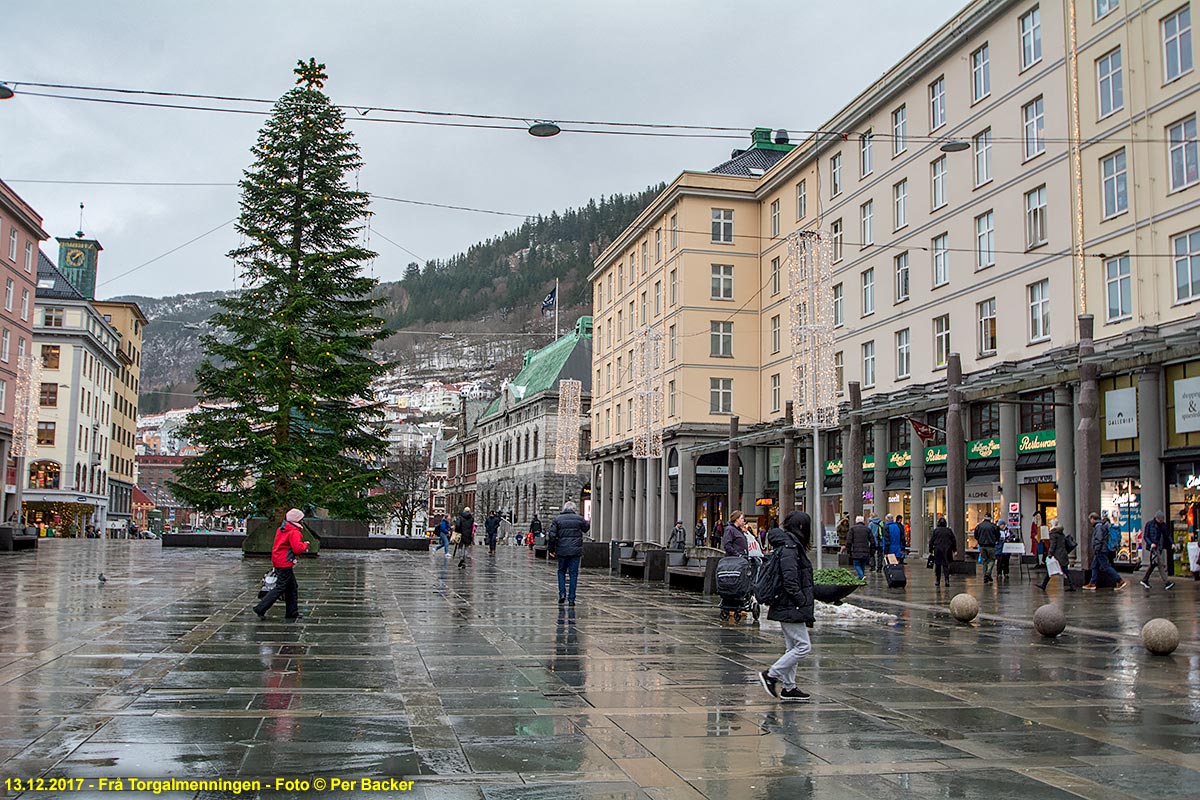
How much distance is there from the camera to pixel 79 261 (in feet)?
344

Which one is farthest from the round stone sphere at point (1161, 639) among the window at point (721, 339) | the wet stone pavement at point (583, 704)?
the window at point (721, 339)

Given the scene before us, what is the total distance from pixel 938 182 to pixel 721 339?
63.8 feet

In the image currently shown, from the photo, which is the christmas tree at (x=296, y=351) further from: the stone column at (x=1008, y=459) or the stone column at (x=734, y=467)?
the stone column at (x=1008, y=459)

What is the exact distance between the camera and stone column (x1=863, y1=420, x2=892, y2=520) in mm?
44844

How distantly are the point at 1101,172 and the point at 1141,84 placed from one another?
2.72m

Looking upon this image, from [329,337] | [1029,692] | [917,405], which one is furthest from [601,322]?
[1029,692]

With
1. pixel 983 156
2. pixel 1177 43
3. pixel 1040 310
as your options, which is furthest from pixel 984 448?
pixel 1177 43

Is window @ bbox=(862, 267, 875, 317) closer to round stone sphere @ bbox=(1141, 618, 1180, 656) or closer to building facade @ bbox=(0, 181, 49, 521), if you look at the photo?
round stone sphere @ bbox=(1141, 618, 1180, 656)

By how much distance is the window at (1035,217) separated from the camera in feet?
115

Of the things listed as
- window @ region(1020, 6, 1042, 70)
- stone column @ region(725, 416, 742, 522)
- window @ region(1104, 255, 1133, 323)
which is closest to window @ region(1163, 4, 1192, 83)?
window @ region(1104, 255, 1133, 323)

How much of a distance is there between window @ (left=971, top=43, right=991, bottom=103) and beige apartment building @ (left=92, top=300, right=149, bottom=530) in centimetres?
8739

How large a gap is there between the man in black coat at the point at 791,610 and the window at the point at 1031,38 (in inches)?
1195

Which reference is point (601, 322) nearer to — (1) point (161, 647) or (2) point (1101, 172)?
(2) point (1101, 172)

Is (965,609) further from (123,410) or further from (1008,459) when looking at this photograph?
(123,410)
